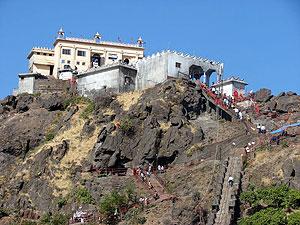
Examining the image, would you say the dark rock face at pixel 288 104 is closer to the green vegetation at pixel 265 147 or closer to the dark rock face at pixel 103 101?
the green vegetation at pixel 265 147

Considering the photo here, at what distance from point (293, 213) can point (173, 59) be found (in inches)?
1364

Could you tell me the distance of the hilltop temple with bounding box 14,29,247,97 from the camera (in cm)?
8819

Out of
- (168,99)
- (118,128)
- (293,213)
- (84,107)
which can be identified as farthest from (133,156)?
(293,213)

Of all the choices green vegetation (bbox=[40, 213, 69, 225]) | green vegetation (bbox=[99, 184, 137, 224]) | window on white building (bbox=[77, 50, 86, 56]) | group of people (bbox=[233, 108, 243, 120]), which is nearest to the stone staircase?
green vegetation (bbox=[99, 184, 137, 224])

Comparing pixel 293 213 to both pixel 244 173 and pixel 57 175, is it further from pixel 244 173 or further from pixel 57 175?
pixel 57 175

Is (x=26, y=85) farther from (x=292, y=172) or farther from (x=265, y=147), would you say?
(x=292, y=172)

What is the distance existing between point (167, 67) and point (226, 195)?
27359 mm

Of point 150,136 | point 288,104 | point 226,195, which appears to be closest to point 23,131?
point 150,136

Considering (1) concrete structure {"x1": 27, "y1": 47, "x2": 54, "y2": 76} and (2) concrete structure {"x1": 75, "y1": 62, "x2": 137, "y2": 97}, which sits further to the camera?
(1) concrete structure {"x1": 27, "y1": 47, "x2": 54, "y2": 76}

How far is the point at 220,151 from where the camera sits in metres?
70.6

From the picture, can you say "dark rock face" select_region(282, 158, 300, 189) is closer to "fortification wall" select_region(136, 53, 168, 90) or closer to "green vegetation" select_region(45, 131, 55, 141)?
"fortification wall" select_region(136, 53, 168, 90)

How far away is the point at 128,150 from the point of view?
74.4 m

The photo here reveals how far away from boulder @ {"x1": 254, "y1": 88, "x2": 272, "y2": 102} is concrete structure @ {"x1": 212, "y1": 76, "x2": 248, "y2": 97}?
3.01 metres

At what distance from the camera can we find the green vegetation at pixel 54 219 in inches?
2598
